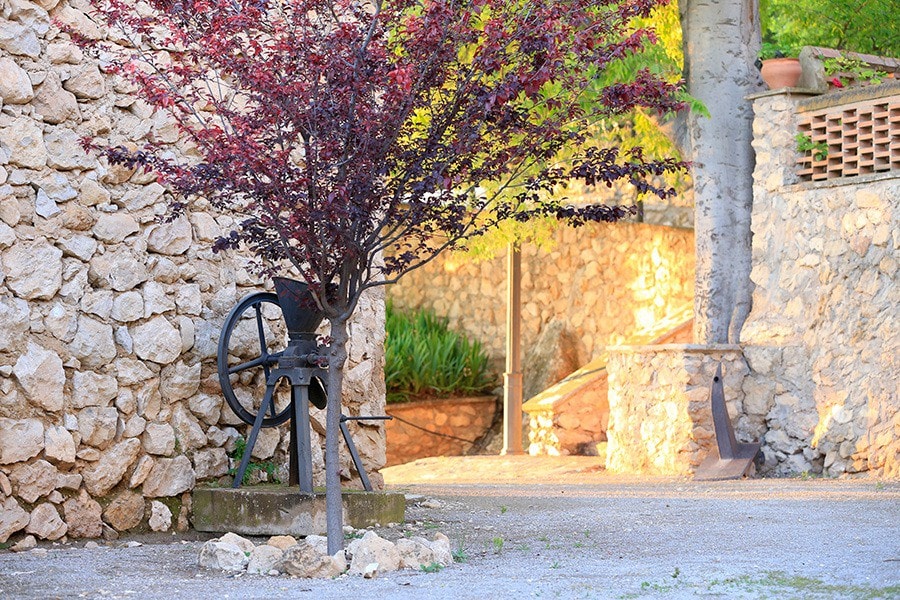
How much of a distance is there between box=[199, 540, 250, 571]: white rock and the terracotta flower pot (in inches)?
261

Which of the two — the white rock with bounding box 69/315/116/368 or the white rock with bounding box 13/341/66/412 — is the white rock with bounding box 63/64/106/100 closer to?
the white rock with bounding box 69/315/116/368

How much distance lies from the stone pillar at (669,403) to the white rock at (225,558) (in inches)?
219

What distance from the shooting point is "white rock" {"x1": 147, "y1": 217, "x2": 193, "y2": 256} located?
6.52 m

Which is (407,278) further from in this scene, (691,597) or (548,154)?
(691,597)

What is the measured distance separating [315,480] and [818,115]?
5169 millimetres

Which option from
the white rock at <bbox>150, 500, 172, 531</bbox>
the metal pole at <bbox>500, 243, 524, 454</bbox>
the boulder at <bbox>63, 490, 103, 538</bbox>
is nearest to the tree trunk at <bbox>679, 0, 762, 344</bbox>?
the metal pole at <bbox>500, 243, 524, 454</bbox>

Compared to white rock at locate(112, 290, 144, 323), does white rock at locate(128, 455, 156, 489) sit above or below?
below

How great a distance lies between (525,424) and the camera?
1489 cm

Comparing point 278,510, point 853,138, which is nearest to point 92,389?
point 278,510

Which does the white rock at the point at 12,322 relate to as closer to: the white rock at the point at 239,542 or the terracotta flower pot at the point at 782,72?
the white rock at the point at 239,542

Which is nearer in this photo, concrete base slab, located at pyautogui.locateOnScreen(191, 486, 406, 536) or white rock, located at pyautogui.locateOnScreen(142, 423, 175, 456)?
concrete base slab, located at pyautogui.locateOnScreen(191, 486, 406, 536)

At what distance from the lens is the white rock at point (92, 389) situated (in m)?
6.09

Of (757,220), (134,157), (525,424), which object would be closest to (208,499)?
(134,157)

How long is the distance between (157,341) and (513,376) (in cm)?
731
